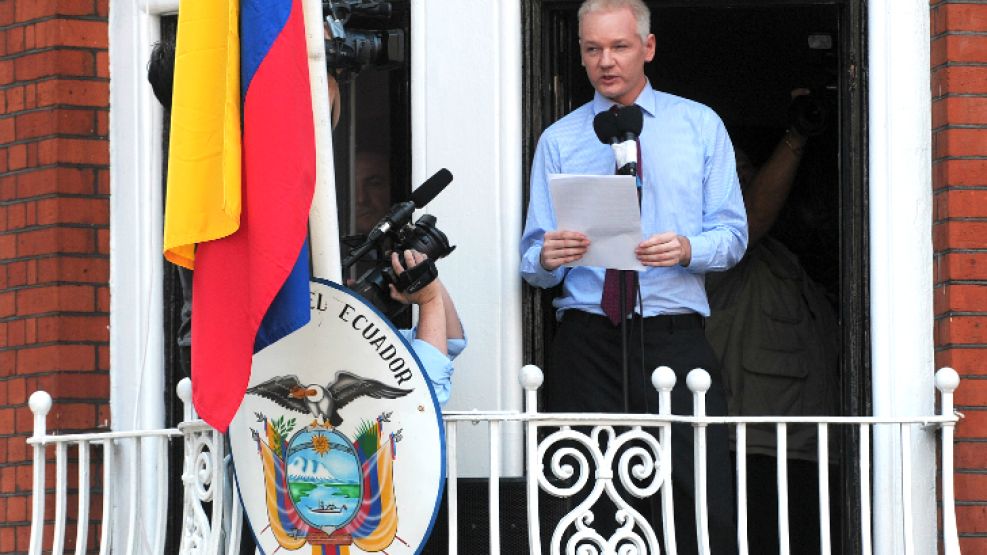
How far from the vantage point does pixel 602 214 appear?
609 cm

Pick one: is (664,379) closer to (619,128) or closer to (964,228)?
(619,128)

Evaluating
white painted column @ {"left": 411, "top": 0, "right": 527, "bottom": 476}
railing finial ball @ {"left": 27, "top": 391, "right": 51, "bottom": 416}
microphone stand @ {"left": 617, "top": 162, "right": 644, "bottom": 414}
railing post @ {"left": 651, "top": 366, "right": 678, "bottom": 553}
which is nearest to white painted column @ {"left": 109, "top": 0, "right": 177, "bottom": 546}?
railing finial ball @ {"left": 27, "top": 391, "right": 51, "bottom": 416}

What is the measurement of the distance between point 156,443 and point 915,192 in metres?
2.69

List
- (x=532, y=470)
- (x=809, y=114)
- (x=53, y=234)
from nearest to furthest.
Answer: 1. (x=532, y=470)
2. (x=53, y=234)
3. (x=809, y=114)

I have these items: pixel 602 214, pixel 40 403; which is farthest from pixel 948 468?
pixel 40 403

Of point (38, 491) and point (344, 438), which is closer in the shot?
point (344, 438)

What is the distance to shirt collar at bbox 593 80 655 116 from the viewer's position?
6578 millimetres

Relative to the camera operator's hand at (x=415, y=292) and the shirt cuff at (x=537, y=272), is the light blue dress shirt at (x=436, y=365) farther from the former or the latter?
the shirt cuff at (x=537, y=272)

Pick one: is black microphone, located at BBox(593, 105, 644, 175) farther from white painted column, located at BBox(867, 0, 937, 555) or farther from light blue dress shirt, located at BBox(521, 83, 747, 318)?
white painted column, located at BBox(867, 0, 937, 555)

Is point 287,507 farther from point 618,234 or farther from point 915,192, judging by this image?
point 915,192

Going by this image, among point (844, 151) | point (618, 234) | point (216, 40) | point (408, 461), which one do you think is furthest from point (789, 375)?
point (216, 40)

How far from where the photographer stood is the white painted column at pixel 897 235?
653 centimetres

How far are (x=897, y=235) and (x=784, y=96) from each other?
2780 mm

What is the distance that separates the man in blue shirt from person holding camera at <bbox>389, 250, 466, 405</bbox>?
1.35 feet
